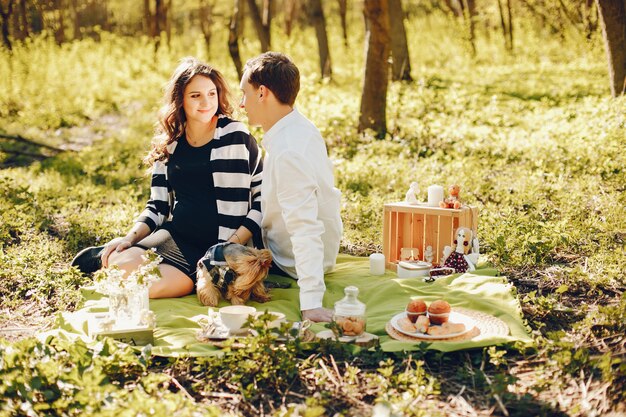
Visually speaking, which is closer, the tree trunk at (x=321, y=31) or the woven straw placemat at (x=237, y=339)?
the woven straw placemat at (x=237, y=339)

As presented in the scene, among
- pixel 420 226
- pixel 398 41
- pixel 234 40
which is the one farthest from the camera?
pixel 398 41

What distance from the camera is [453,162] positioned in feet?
24.7

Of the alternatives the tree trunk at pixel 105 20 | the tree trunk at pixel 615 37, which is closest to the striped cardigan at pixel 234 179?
the tree trunk at pixel 615 37

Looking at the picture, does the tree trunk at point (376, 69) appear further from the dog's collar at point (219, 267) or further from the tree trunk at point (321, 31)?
the dog's collar at point (219, 267)

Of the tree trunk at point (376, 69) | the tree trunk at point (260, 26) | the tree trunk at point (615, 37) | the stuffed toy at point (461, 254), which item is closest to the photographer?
the stuffed toy at point (461, 254)

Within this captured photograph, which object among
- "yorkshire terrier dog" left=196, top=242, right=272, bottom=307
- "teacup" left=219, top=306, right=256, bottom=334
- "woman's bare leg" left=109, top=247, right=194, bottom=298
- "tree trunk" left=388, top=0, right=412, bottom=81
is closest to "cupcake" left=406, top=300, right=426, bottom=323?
"teacup" left=219, top=306, right=256, bottom=334

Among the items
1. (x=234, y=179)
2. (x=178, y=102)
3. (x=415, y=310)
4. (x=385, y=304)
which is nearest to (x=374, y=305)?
(x=385, y=304)

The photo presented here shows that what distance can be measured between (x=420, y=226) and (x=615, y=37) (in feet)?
16.1

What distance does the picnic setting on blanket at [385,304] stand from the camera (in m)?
3.45

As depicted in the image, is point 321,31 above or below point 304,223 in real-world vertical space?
above

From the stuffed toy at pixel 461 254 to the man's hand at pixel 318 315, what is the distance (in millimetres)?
1143

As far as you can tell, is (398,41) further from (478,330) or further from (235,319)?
(235,319)

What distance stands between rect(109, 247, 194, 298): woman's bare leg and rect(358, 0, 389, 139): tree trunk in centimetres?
520

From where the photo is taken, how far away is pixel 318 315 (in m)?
3.76
